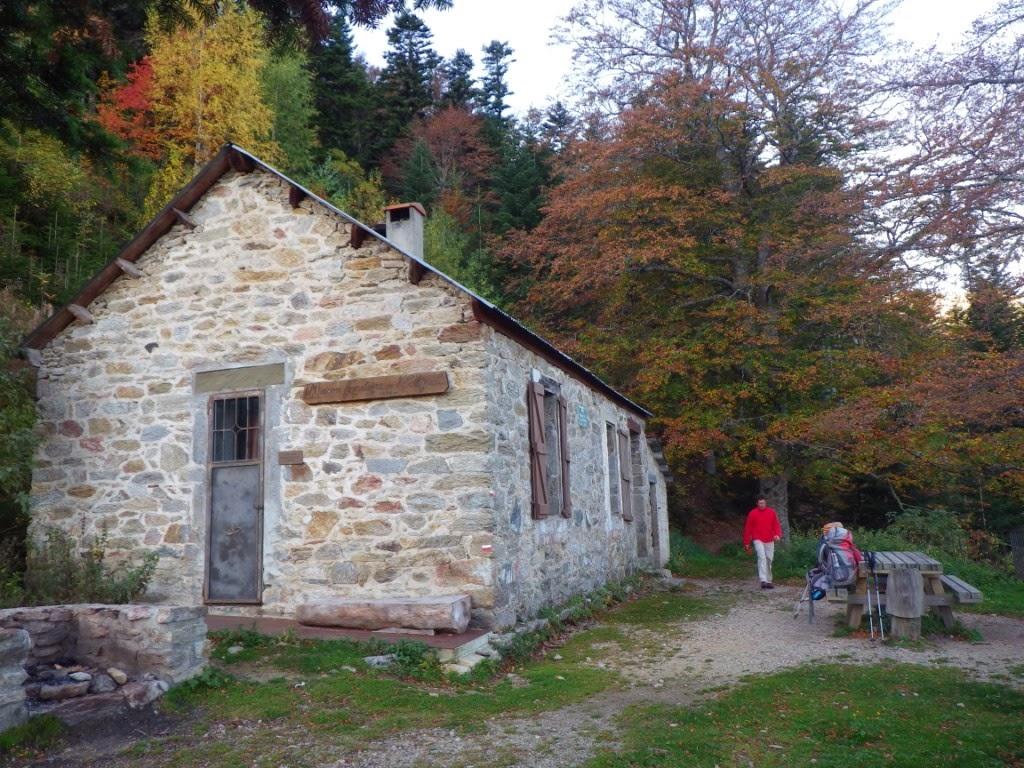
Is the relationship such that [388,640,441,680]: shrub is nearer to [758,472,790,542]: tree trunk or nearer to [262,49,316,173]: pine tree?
[758,472,790,542]: tree trunk

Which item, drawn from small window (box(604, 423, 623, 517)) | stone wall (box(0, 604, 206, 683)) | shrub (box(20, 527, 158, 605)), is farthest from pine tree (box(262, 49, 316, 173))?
stone wall (box(0, 604, 206, 683))

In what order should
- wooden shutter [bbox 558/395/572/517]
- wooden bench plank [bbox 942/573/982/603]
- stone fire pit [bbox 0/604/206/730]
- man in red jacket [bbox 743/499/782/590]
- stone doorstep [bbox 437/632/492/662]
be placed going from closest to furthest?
stone fire pit [bbox 0/604/206/730] → stone doorstep [bbox 437/632/492/662] → wooden bench plank [bbox 942/573/982/603] → wooden shutter [bbox 558/395/572/517] → man in red jacket [bbox 743/499/782/590]

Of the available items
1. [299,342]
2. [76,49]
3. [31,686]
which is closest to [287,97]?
[76,49]

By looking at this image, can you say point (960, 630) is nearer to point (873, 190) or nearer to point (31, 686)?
point (873, 190)

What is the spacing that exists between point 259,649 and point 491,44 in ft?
104

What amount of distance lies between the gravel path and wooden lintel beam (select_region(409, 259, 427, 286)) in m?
4.04

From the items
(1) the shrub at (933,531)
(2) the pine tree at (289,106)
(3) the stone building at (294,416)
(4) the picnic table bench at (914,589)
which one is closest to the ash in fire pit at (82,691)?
(3) the stone building at (294,416)

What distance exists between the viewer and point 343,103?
90.3 ft

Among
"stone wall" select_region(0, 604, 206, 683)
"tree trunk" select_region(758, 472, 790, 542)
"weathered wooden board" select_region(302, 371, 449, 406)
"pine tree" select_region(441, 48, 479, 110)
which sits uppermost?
"pine tree" select_region(441, 48, 479, 110)

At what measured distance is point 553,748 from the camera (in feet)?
15.7

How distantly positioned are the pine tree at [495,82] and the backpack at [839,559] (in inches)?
1020

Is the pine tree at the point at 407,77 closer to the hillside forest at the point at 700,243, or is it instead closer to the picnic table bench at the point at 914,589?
the hillside forest at the point at 700,243

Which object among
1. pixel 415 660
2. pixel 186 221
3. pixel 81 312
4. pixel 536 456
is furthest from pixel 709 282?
pixel 415 660

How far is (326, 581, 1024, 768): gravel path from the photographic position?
468 centimetres
